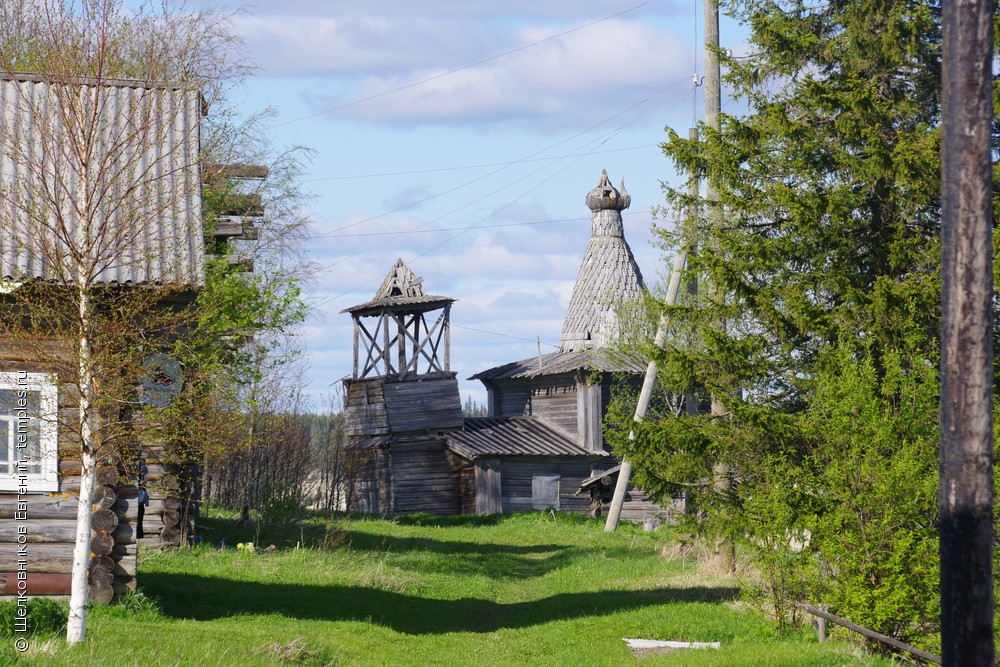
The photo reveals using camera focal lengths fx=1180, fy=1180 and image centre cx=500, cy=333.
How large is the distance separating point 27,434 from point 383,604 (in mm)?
6598


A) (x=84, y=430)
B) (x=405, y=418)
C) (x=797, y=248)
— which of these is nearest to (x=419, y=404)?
(x=405, y=418)

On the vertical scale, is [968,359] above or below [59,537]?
Answer: above

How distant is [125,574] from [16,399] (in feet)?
8.61

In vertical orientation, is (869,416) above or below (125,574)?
above

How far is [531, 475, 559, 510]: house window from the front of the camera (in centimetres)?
4416

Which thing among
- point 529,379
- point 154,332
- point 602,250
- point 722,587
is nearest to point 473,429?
point 529,379

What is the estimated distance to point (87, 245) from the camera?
1276 centimetres

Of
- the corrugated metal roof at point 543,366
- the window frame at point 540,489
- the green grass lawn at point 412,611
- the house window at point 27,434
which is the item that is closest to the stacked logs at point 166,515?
the green grass lawn at point 412,611

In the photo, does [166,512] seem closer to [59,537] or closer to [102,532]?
[59,537]

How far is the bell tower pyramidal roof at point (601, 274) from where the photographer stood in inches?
1901

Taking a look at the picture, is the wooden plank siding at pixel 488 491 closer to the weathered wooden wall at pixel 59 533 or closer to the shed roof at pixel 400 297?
the shed roof at pixel 400 297

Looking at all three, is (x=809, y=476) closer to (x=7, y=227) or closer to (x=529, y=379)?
(x=7, y=227)

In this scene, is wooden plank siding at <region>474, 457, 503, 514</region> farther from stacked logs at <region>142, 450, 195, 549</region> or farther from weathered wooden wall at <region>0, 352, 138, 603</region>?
weathered wooden wall at <region>0, 352, 138, 603</region>

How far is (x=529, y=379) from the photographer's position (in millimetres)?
47469
